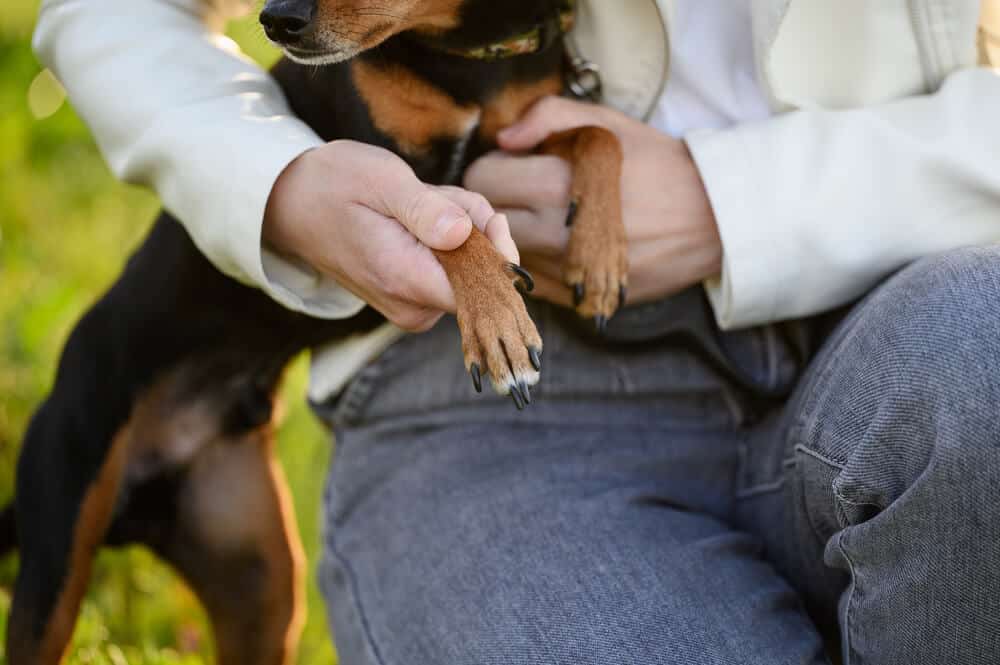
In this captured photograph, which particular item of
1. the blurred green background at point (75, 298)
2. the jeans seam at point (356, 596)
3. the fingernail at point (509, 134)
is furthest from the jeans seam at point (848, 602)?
the blurred green background at point (75, 298)

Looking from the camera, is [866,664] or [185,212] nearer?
[866,664]

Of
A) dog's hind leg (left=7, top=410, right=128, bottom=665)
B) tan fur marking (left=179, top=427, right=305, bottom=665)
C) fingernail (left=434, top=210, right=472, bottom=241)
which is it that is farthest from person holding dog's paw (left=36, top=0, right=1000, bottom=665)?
dog's hind leg (left=7, top=410, right=128, bottom=665)

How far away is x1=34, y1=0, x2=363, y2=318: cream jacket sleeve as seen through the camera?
148cm

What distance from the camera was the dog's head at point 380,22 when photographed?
1.52 m

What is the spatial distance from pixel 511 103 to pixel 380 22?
317 millimetres

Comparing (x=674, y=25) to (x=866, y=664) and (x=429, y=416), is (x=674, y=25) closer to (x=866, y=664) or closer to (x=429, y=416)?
(x=429, y=416)

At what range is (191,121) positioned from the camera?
153 centimetres

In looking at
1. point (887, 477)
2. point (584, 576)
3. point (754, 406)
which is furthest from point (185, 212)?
point (887, 477)

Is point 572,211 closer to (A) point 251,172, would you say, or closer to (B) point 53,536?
(A) point 251,172

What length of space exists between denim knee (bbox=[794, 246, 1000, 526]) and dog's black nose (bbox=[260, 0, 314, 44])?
900mm

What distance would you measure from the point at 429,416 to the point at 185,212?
0.50 m

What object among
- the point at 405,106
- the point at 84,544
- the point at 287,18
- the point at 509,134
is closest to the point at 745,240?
the point at 509,134

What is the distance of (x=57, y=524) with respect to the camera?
1.92 metres

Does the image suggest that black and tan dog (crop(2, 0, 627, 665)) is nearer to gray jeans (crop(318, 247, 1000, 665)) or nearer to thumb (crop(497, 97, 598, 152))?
thumb (crop(497, 97, 598, 152))
